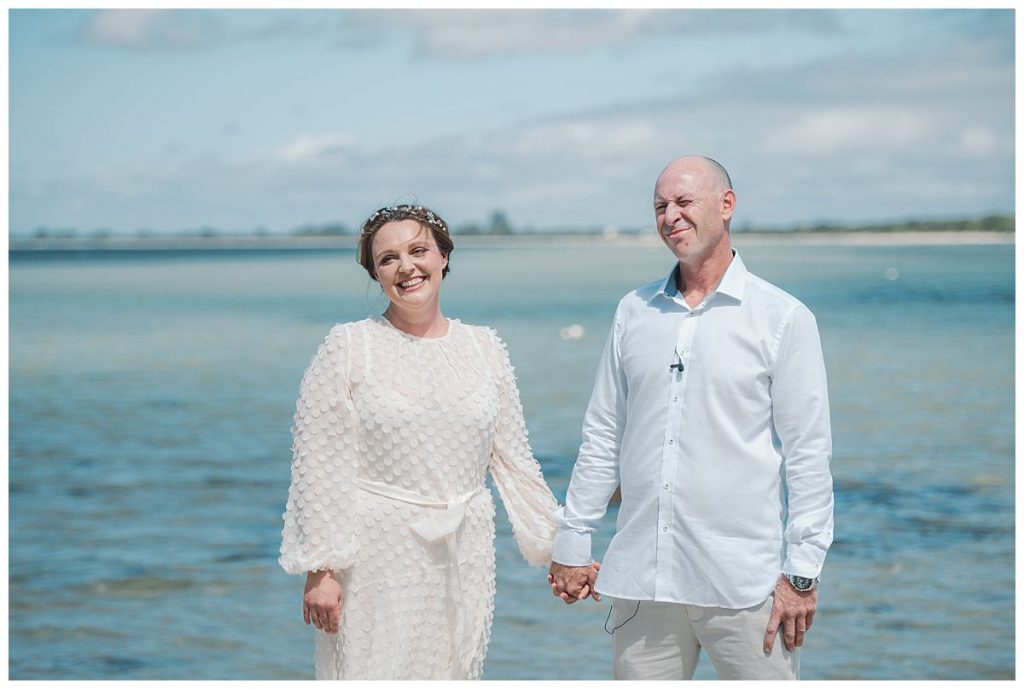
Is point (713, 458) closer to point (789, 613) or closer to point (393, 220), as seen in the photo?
point (789, 613)

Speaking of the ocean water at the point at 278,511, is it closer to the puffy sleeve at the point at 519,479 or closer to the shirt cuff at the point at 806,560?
the puffy sleeve at the point at 519,479

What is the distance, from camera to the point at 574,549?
346 centimetres

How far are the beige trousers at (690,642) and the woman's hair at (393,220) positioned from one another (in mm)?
1007

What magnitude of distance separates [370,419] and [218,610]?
5.19m

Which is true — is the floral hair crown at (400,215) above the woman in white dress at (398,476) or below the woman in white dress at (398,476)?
above

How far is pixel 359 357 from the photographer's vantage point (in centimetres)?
338

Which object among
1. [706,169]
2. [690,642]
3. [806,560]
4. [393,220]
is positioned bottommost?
[690,642]

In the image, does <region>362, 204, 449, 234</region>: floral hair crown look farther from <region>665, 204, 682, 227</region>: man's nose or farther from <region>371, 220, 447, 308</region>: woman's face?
<region>665, 204, 682, 227</region>: man's nose

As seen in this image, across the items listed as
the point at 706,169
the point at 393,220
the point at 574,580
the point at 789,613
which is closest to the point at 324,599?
the point at 574,580

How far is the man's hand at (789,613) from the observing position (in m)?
3.18

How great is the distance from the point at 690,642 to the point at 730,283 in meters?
0.90

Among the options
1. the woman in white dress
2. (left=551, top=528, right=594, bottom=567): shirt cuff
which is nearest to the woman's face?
the woman in white dress

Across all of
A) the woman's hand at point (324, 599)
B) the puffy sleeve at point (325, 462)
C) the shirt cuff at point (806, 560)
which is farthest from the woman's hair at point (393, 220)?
the shirt cuff at point (806, 560)

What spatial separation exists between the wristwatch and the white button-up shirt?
1.0 inches
